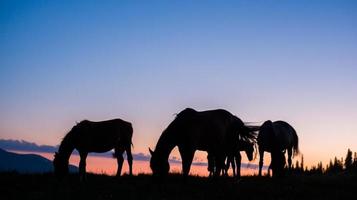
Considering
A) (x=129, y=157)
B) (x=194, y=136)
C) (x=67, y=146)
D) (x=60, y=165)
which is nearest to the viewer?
(x=194, y=136)

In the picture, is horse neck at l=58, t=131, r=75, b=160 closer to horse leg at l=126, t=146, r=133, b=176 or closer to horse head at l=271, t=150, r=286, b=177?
horse leg at l=126, t=146, r=133, b=176

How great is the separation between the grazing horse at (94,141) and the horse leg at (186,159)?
5491 millimetres

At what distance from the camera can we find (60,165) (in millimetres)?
20938

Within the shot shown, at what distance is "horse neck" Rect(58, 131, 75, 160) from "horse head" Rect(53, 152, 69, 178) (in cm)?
42

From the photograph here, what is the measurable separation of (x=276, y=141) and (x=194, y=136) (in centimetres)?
941

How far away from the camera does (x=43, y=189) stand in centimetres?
1480

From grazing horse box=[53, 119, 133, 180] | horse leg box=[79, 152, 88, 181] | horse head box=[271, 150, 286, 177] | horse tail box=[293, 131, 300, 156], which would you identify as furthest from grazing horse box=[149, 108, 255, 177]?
horse tail box=[293, 131, 300, 156]

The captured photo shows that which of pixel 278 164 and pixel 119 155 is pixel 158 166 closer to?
pixel 278 164

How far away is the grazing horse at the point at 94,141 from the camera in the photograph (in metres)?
21.1

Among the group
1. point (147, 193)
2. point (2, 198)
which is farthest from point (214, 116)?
point (2, 198)

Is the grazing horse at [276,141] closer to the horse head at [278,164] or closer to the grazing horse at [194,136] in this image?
the horse head at [278,164]

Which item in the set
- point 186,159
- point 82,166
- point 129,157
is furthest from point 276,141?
point 82,166

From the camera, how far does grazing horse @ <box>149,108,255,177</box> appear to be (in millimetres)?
16141

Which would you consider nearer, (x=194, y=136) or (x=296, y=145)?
(x=194, y=136)
